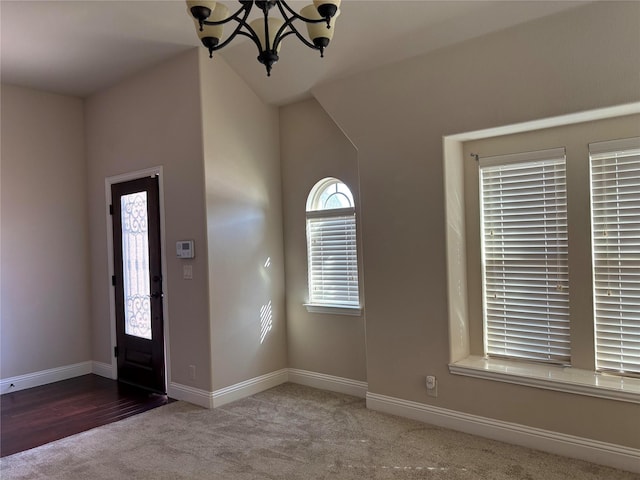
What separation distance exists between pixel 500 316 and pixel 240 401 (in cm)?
238

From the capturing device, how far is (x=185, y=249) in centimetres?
428

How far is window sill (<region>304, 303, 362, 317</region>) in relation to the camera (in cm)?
435

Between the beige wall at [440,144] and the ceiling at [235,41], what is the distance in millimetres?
133

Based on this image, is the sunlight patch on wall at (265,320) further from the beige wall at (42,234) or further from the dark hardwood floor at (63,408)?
the beige wall at (42,234)

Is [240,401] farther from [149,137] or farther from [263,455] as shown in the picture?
[149,137]

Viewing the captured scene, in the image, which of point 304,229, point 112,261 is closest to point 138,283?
point 112,261

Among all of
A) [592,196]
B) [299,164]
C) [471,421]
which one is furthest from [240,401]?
[592,196]

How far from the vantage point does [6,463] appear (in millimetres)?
3225

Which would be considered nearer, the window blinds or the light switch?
the light switch

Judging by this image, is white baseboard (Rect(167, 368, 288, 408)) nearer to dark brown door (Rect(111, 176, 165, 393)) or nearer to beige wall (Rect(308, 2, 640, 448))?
dark brown door (Rect(111, 176, 165, 393))

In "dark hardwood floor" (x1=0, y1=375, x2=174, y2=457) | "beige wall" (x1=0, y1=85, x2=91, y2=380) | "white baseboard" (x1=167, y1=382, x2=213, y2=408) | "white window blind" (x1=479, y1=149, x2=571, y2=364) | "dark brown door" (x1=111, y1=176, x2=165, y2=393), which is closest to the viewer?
"white window blind" (x1=479, y1=149, x2=571, y2=364)

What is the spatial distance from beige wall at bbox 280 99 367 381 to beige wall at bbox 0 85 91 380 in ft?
8.14

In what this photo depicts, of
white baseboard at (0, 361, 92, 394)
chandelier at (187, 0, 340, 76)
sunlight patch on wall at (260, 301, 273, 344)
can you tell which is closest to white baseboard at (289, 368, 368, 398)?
sunlight patch on wall at (260, 301, 273, 344)

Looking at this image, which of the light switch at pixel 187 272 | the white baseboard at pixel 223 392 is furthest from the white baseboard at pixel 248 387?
the light switch at pixel 187 272
